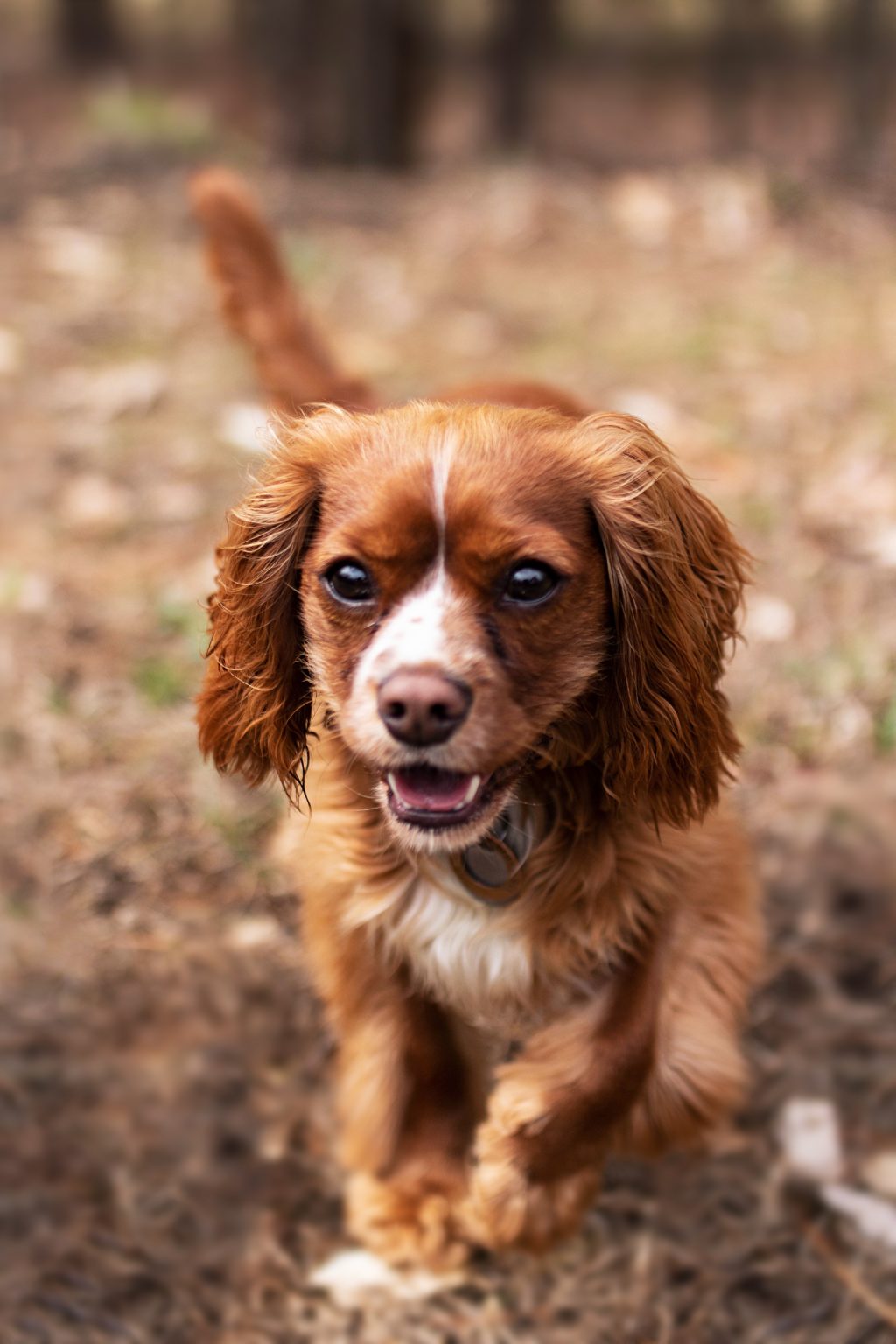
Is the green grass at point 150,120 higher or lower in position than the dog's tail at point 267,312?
higher

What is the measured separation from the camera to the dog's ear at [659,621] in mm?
2156

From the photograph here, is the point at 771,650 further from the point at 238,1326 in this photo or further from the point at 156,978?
the point at 238,1326

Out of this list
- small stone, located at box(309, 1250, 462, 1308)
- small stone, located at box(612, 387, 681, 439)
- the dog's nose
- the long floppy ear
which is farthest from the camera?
small stone, located at box(612, 387, 681, 439)

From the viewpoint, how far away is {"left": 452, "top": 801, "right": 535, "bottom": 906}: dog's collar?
239cm

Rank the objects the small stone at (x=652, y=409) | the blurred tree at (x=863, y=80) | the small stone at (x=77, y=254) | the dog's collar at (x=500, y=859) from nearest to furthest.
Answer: the dog's collar at (x=500, y=859) → the small stone at (x=652, y=409) → the small stone at (x=77, y=254) → the blurred tree at (x=863, y=80)

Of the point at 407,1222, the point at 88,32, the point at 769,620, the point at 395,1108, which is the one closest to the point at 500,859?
the point at 395,1108

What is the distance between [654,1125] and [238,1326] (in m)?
0.81

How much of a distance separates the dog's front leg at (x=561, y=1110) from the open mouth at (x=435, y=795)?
60 centimetres

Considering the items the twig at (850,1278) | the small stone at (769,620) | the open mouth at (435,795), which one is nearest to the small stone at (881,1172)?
the twig at (850,1278)

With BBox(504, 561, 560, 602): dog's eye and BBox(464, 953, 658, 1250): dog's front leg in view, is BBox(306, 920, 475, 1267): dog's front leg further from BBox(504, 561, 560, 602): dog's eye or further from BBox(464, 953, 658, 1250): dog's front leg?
BBox(504, 561, 560, 602): dog's eye

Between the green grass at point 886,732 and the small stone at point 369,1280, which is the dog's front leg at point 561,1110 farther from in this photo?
the green grass at point 886,732

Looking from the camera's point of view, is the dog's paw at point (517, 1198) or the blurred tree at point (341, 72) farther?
the blurred tree at point (341, 72)

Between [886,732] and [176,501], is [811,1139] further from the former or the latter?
[176,501]

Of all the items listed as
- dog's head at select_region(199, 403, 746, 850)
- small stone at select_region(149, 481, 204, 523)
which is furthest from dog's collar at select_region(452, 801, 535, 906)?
small stone at select_region(149, 481, 204, 523)
